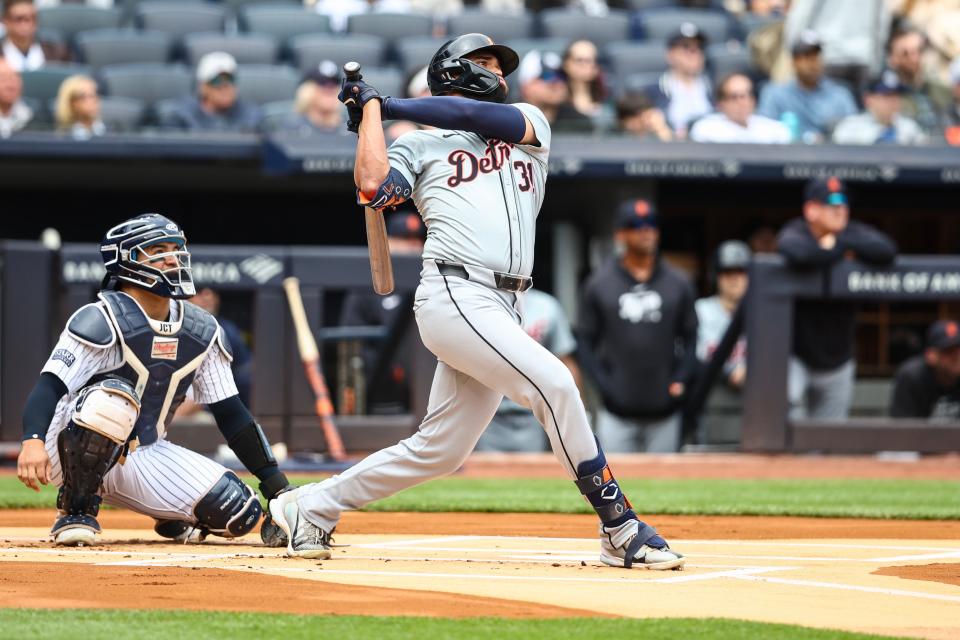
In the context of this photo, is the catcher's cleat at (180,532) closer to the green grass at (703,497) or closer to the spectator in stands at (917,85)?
the green grass at (703,497)

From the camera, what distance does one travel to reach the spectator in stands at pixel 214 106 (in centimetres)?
962

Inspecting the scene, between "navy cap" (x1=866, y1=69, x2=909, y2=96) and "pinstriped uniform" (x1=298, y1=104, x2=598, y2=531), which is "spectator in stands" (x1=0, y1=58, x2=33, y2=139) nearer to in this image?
"pinstriped uniform" (x1=298, y1=104, x2=598, y2=531)

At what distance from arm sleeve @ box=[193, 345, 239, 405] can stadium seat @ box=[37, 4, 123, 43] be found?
287 inches

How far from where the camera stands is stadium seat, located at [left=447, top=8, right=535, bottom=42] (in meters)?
11.5

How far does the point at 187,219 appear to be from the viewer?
10.8 m

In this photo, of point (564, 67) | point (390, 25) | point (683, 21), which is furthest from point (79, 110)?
point (683, 21)

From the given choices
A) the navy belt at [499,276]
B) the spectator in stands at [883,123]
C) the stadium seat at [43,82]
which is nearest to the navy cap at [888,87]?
the spectator in stands at [883,123]

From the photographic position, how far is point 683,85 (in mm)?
10602

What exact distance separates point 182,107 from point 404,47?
6.63 ft

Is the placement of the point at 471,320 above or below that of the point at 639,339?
above

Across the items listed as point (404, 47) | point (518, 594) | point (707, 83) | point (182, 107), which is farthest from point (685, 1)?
point (518, 594)

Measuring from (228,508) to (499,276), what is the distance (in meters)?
1.31

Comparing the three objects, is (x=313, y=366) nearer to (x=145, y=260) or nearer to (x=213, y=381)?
(x=213, y=381)

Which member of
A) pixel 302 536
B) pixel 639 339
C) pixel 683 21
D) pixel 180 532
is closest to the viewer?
pixel 302 536
